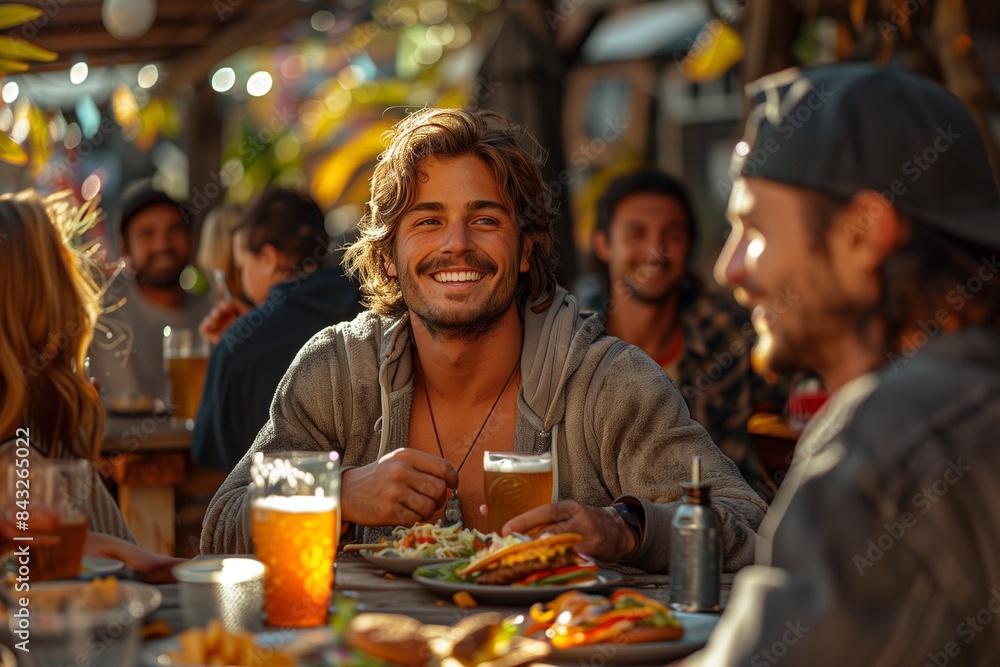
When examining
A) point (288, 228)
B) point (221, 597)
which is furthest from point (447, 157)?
point (288, 228)

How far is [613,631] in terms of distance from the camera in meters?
1.61

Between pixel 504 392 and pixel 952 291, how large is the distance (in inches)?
64.9

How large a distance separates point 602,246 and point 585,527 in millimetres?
3460

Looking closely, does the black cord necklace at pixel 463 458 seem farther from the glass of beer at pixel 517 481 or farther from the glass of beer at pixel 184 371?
the glass of beer at pixel 184 371

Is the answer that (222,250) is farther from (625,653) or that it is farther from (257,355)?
(625,653)

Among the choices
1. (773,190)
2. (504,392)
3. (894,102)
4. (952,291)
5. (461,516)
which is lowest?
(461,516)

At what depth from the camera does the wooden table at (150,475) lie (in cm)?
459

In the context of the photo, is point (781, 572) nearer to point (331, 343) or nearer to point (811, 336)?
point (811, 336)

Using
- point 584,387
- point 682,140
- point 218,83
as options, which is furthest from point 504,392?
point 682,140

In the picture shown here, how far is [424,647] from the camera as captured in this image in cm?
148

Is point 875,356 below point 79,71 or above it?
below

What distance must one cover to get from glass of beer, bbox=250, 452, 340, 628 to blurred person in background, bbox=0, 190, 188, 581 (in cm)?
54

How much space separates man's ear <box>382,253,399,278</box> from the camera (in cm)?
309

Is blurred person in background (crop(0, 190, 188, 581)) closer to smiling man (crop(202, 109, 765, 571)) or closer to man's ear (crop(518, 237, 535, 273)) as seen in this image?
smiling man (crop(202, 109, 765, 571))
